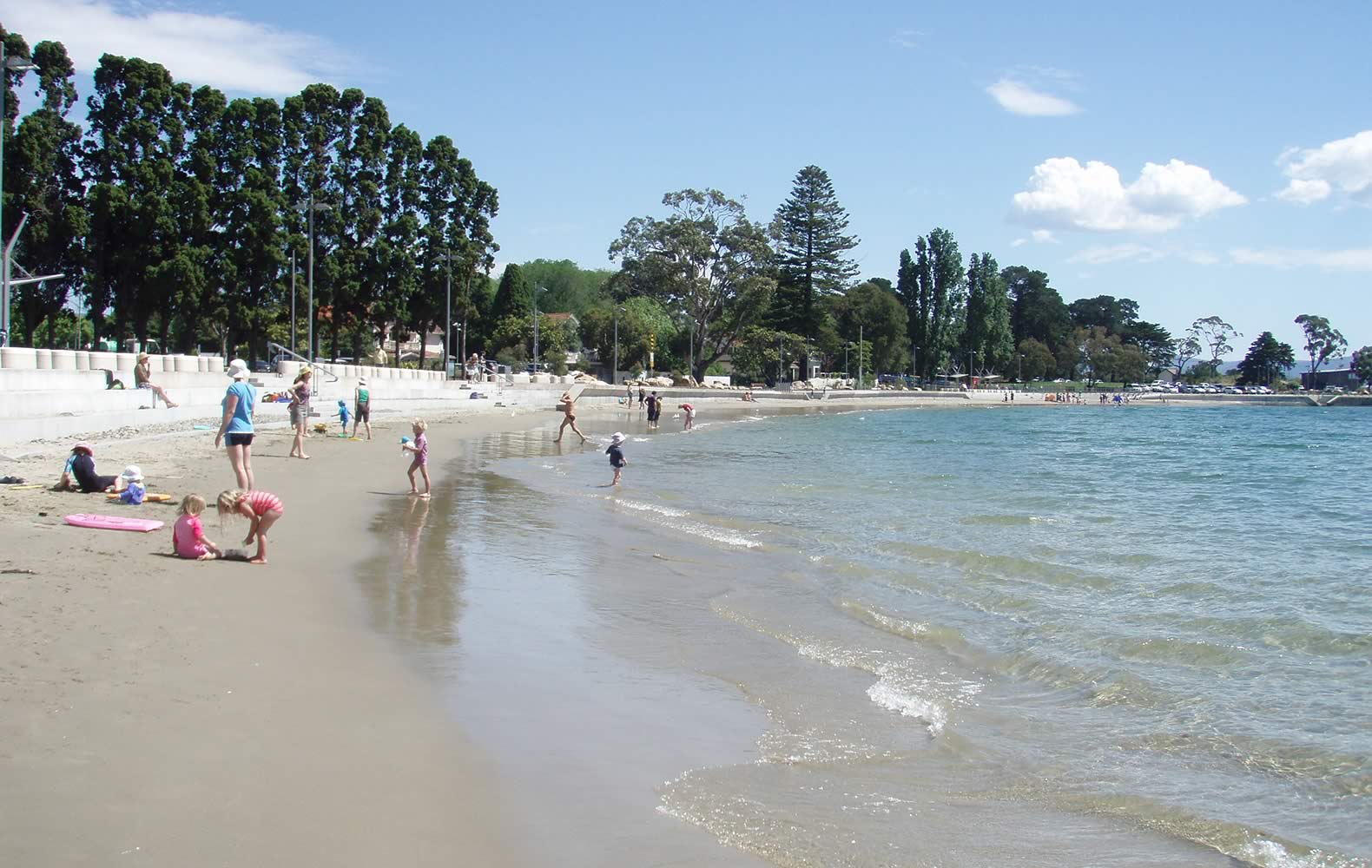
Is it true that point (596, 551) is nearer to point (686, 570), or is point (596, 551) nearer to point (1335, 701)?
point (686, 570)

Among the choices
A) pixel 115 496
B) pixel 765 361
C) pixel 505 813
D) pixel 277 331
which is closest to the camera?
pixel 505 813

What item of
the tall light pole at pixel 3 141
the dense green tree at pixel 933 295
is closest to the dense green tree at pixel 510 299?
the dense green tree at pixel 933 295

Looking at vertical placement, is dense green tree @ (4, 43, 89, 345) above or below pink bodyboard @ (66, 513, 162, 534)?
above

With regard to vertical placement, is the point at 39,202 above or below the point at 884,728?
above

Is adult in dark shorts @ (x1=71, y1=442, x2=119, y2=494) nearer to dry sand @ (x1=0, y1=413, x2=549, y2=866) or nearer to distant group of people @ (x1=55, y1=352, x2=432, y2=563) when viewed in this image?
distant group of people @ (x1=55, y1=352, x2=432, y2=563)

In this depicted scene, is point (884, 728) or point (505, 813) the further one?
point (884, 728)

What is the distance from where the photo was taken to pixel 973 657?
829 centimetres

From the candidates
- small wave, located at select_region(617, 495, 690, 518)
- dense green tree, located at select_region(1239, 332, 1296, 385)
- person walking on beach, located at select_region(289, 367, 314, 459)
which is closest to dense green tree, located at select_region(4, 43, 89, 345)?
person walking on beach, located at select_region(289, 367, 314, 459)

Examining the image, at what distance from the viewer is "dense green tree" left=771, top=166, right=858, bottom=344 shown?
90.9 m

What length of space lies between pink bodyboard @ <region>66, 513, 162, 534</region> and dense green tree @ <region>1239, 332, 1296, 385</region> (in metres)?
179

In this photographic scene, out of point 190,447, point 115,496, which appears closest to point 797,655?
point 115,496

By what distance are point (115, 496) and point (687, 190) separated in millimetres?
74831

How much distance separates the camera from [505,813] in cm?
441

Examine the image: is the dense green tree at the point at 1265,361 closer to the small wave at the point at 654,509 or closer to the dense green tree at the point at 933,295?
the dense green tree at the point at 933,295
